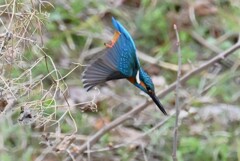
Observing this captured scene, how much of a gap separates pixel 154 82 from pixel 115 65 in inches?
76.1

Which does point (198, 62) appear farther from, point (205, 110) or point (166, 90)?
point (166, 90)

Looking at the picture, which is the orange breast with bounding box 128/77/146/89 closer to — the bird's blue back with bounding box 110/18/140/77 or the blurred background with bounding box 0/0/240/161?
the bird's blue back with bounding box 110/18/140/77

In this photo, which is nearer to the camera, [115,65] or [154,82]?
[115,65]

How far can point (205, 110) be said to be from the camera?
336 cm

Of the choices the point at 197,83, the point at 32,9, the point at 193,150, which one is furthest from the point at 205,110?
the point at 32,9

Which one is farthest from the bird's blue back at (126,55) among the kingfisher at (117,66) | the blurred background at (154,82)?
the blurred background at (154,82)

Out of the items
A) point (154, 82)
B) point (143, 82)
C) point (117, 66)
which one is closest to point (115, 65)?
point (117, 66)

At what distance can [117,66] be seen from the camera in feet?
4.91

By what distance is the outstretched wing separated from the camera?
1477mm

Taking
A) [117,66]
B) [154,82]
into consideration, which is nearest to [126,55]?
[117,66]

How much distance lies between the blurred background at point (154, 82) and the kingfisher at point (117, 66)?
105cm

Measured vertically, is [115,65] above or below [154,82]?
above

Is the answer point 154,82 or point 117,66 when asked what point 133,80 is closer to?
point 117,66

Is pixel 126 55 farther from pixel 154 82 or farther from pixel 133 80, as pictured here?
pixel 154 82
